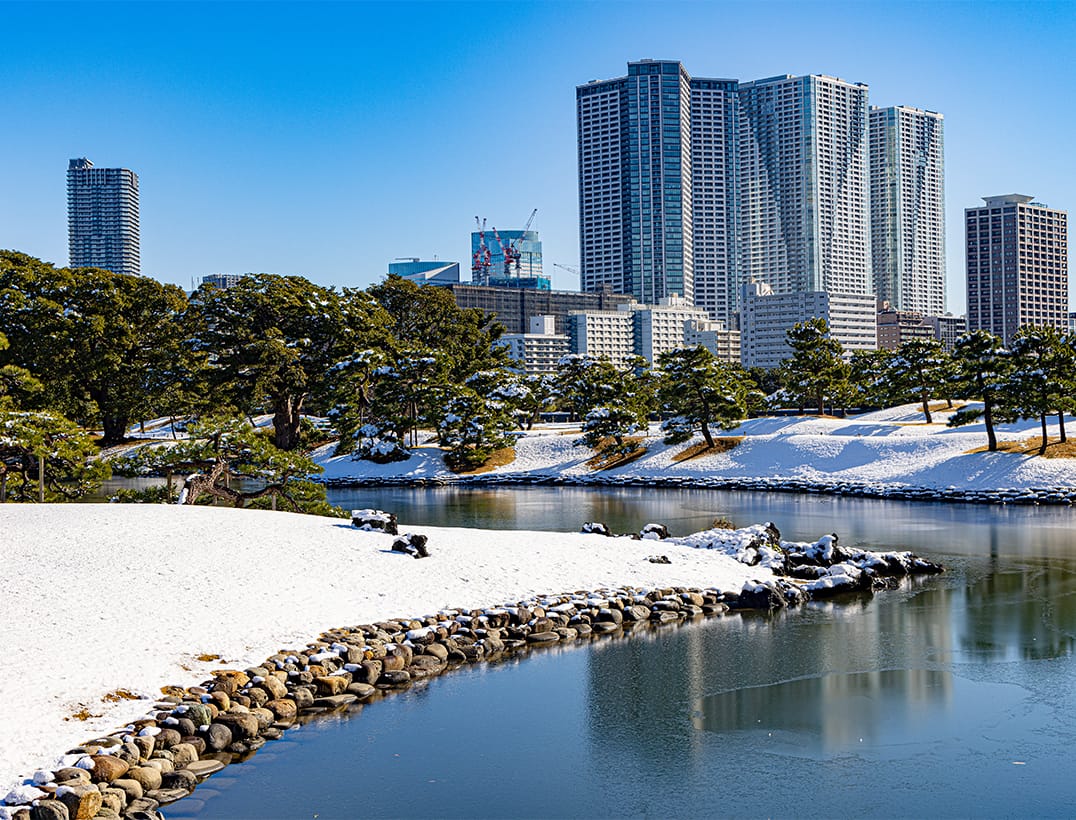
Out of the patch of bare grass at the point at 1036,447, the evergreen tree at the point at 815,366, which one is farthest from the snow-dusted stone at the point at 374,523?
the evergreen tree at the point at 815,366

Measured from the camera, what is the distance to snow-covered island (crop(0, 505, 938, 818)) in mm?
10906

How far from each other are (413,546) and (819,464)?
28.1 metres

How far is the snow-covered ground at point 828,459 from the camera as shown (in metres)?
37.4

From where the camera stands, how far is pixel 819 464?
4319 cm

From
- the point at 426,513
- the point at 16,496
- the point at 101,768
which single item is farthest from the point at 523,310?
the point at 101,768

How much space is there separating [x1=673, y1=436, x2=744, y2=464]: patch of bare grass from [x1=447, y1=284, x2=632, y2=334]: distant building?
135328mm

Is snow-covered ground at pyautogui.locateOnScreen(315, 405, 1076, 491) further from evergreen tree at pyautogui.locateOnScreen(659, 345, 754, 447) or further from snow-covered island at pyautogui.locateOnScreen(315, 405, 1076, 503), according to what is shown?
evergreen tree at pyautogui.locateOnScreen(659, 345, 754, 447)

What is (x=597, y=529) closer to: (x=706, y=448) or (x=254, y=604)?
(x=254, y=604)

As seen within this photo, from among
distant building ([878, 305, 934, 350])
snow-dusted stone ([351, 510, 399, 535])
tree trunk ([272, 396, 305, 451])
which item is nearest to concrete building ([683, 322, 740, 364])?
distant building ([878, 305, 934, 350])

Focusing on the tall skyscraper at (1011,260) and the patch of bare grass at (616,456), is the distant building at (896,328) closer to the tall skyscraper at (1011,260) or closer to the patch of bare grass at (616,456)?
the tall skyscraper at (1011,260)

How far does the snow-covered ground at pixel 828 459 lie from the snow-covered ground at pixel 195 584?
20.2m

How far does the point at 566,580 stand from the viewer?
18375mm

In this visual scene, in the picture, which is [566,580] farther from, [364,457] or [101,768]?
[364,457]

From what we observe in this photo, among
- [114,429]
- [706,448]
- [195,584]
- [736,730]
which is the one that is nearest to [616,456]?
[706,448]
